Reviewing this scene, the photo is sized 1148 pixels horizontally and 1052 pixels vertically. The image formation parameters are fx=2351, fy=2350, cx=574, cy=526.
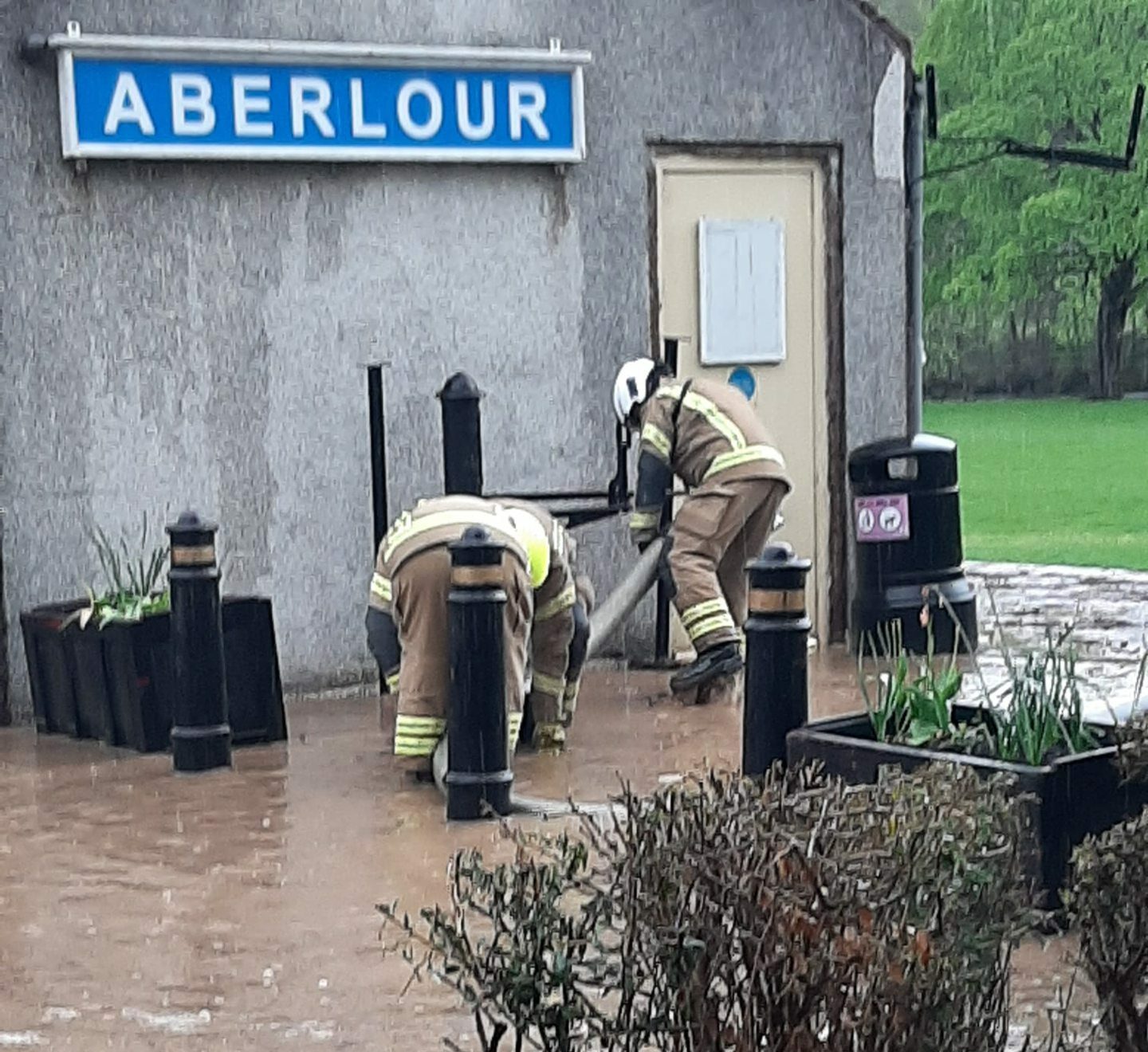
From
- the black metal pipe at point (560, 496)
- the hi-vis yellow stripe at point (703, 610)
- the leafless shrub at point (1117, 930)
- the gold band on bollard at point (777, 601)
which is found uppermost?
the black metal pipe at point (560, 496)

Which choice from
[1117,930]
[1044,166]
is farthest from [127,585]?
[1044,166]

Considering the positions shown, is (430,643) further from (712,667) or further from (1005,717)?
(1005,717)

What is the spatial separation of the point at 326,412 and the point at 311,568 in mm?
728

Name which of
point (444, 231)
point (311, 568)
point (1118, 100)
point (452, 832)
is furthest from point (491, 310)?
point (1118, 100)

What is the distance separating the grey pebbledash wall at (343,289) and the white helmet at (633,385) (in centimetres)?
65

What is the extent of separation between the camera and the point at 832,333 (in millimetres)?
12227

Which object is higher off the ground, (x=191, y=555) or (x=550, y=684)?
(x=191, y=555)

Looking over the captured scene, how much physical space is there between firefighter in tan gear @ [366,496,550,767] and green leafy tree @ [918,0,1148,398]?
41.6 m

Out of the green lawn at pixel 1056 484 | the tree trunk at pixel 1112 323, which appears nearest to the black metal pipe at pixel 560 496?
the green lawn at pixel 1056 484

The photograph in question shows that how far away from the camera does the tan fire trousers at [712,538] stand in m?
10.5

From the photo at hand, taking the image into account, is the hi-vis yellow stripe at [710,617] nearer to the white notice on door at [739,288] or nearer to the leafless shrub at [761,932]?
the white notice on door at [739,288]

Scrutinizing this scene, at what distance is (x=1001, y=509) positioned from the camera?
2275 cm

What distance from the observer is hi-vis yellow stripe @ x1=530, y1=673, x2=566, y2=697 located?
934 centimetres

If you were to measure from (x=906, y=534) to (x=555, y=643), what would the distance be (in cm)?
323
